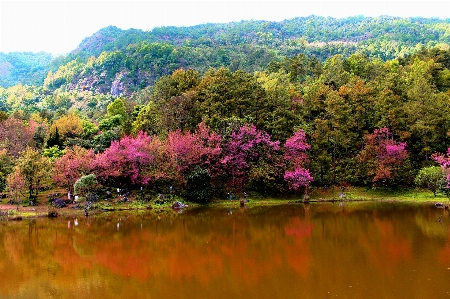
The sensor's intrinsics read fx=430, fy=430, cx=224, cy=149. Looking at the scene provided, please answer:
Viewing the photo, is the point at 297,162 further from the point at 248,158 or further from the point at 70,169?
the point at 70,169

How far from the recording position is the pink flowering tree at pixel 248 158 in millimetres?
41250

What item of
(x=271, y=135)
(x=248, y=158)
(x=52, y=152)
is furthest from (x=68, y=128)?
(x=271, y=135)

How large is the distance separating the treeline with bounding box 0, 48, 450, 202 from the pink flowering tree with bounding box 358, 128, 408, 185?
0.10 meters

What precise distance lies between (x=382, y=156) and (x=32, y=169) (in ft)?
108

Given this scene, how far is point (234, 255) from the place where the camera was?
21.7 metres

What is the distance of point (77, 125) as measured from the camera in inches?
2217

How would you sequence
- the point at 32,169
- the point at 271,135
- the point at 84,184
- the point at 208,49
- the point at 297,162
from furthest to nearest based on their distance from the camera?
the point at 208,49 → the point at 271,135 → the point at 297,162 → the point at 32,169 → the point at 84,184

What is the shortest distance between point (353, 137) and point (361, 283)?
106 ft

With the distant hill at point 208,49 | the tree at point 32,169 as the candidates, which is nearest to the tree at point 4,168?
the tree at point 32,169

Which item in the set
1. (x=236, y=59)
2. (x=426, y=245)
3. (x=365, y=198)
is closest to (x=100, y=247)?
(x=426, y=245)

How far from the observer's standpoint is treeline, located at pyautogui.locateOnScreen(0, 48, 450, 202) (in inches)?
1617

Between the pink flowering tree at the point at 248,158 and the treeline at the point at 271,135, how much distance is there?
10 centimetres

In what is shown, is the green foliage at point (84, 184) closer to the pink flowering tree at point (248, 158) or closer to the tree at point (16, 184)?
the tree at point (16, 184)

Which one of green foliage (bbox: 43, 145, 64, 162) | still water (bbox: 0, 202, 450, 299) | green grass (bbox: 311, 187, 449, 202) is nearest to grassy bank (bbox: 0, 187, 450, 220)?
green grass (bbox: 311, 187, 449, 202)
